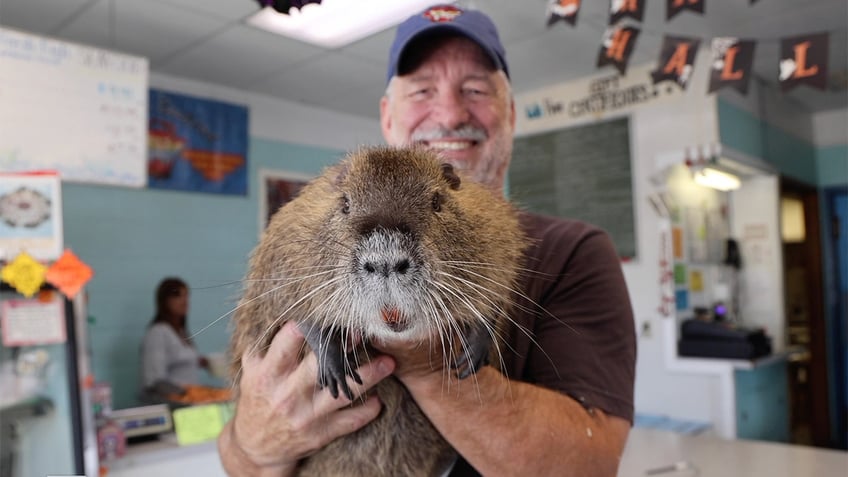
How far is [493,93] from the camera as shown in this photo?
1.36m

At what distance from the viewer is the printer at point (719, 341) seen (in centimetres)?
450

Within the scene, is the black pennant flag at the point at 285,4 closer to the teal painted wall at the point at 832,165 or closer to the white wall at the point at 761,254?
the white wall at the point at 761,254

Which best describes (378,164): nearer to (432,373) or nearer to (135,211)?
(432,373)

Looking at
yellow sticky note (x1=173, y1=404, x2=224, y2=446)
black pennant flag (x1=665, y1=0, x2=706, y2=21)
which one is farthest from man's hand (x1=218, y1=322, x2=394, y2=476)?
black pennant flag (x1=665, y1=0, x2=706, y2=21)

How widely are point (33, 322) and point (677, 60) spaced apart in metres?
3.34

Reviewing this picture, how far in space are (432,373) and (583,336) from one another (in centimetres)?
34

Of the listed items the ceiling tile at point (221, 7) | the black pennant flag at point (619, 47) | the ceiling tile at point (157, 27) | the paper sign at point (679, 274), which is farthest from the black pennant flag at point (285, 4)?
the paper sign at point (679, 274)

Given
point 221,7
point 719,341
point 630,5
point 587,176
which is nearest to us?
point 630,5

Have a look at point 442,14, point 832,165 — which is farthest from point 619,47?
point 832,165

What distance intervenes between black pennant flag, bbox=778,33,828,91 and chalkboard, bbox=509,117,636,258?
7.23 ft

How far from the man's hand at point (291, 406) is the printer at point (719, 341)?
4.20m

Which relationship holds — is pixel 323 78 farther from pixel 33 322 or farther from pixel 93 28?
pixel 33 322

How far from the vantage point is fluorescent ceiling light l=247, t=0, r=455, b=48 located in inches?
153

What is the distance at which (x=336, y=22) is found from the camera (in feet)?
14.0
